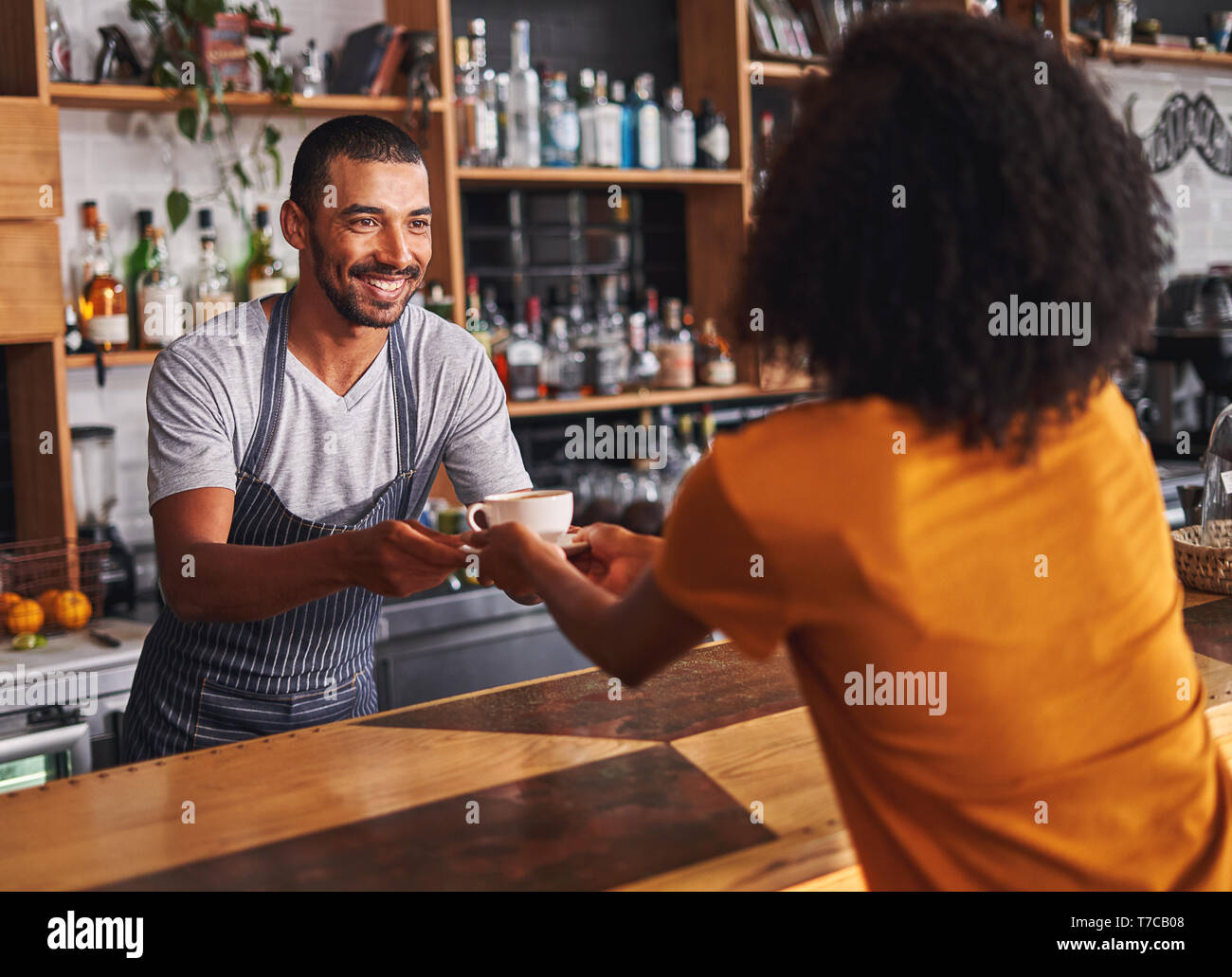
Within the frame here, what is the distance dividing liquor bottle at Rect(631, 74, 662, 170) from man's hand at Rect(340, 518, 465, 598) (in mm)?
2140

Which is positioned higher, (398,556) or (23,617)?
(398,556)

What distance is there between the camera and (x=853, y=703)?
91cm

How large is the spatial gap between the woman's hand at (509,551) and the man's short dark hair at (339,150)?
0.68 metres

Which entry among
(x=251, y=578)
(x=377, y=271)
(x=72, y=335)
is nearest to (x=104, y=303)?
(x=72, y=335)

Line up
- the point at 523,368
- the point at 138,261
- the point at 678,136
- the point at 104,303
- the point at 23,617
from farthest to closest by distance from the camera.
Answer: the point at 678,136, the point at 523,368, the point at 138,261, the point at 104,303, the point at 23,617

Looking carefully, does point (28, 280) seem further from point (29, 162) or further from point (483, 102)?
point (483, 102)

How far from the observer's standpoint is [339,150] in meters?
1.83

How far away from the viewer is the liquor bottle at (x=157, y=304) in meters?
2.81

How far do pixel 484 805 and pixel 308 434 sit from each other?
2.72 ft
